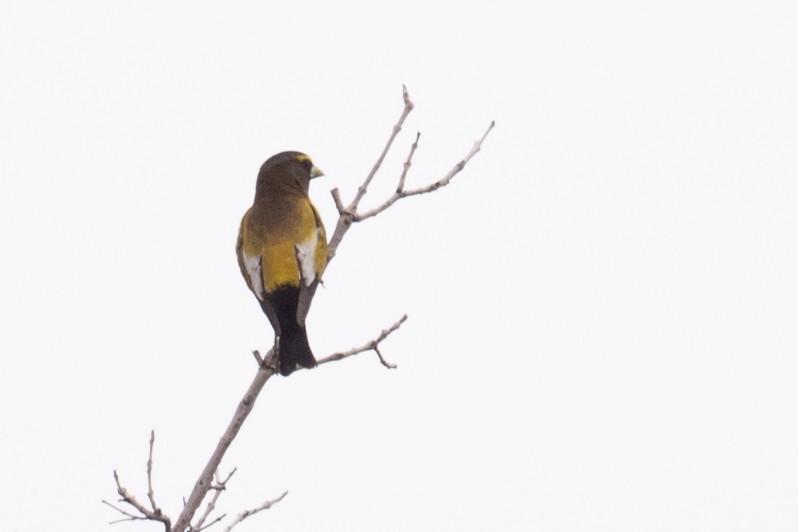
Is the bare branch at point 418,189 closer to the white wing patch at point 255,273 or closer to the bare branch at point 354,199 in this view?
the bare branch at point 354,199

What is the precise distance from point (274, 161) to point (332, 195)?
7.79ft

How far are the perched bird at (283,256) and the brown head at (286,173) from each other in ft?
0.20

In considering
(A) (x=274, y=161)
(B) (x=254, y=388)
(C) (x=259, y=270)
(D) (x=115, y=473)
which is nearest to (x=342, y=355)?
(B) (x=254, y=388)

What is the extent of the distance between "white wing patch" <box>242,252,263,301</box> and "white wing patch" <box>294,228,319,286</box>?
0.25m

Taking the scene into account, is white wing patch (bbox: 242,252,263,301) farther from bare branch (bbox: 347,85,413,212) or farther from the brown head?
bare branch (bbox: 347,85,413,212)

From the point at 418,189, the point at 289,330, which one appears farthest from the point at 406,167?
the point at 289,330

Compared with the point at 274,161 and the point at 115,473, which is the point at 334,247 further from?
the point at 274,161

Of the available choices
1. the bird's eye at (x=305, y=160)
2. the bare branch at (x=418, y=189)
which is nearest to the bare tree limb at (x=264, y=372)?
the bare branch at (x=418, y=189)

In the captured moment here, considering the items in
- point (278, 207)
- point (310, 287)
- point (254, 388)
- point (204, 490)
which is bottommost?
point (204, 490)

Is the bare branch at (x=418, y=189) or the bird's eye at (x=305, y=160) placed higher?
the bird's eye at (x=305, y=160)

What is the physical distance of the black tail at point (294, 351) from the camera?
5.68 m

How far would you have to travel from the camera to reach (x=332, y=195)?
202 inches

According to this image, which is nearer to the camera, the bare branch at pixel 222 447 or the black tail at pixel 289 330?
the bare branch at pixel 222 447

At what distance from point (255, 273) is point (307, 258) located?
334 mm
